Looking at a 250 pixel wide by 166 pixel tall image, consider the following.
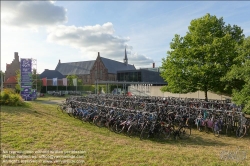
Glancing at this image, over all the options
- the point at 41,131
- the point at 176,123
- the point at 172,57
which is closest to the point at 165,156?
the point at 176,123

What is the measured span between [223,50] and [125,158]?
1054cm

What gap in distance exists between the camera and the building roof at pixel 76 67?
6227 cm

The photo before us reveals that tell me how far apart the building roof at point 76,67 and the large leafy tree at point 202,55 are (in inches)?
A: 1963

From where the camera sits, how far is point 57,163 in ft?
14.0

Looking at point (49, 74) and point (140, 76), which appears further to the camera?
point (49, 74)

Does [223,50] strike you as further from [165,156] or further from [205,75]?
[165,156]

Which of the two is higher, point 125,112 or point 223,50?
point 223,50

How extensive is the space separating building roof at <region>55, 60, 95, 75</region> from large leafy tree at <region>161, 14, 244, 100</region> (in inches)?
1963

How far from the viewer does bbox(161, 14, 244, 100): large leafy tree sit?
40.5ft

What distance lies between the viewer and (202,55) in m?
13.0

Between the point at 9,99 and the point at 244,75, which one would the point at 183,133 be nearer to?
the point at 244,75

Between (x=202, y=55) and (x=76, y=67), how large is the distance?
2180 inches

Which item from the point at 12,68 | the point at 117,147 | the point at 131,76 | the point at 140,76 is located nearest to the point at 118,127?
the point at 117,147

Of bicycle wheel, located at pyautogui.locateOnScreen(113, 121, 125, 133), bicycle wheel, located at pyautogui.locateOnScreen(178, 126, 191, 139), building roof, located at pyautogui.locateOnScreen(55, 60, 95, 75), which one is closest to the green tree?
bicycle wheel, located at pyautogui.locateOnScreen(178, 126, 191, 139)
